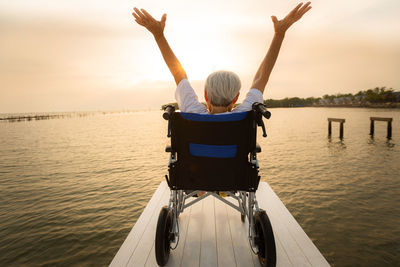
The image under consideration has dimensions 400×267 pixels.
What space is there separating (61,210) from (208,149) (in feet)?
19.0

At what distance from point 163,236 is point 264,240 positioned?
3.05 ft

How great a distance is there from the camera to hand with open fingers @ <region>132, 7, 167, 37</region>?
85.4 inches

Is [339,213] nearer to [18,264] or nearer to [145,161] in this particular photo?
[18,264]

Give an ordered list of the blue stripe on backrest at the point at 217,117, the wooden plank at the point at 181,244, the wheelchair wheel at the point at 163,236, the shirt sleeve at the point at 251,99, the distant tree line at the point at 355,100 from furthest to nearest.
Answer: the distant tree line at the point at 355,100 < the wooden plank at the point at 181,244 < the wheelchair wheel at the point at 163,236 < the shirt sleeve at the point at 251,99 < the blue stripe on backrest at the point at 217,117

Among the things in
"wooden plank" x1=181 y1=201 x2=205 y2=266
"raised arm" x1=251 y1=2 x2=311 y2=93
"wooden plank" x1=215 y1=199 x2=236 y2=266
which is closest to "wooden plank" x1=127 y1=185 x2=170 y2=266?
"wooden plank" x1=181 y1=201 x2=205 y2=266

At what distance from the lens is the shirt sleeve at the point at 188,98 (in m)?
2.24

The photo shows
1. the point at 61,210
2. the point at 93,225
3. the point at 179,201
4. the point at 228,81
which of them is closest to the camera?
the point at 228,81

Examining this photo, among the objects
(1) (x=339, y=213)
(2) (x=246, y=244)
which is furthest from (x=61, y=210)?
(1) (x=339, y=213)

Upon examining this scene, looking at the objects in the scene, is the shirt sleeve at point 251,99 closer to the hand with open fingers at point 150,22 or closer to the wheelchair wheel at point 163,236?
the hand with open fingers at point 150,22

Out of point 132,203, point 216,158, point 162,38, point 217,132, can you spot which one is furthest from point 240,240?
point 132,203

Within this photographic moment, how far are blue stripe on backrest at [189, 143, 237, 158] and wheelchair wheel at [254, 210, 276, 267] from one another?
677 mm

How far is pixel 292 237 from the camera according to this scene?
3033 mm

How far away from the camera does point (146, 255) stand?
2.68 meters

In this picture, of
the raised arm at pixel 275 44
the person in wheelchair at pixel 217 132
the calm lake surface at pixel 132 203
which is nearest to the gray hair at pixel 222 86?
the person in wheelchair at pixel 217 132
